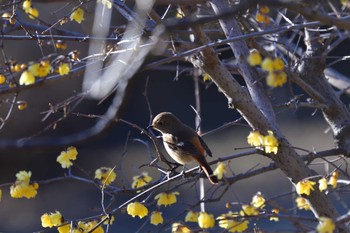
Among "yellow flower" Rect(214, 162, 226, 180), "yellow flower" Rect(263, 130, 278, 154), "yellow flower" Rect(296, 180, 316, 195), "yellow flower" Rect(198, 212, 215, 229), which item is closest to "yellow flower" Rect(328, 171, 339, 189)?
"yellow flower" Rect(296, 180, 316, 195)

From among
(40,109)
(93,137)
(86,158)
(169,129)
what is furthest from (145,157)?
(93,137)

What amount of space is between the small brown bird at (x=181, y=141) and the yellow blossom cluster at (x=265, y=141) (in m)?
0.91

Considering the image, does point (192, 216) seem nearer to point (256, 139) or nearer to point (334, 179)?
point (256, 139)

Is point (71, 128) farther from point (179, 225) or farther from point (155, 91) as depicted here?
point (179, 225)

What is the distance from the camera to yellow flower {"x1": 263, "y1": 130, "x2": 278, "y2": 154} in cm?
340

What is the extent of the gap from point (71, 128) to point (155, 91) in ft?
4.94

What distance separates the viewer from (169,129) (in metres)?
5.20

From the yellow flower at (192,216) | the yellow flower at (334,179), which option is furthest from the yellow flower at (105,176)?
the yellow flower at (334,179)

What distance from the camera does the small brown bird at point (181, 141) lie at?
15.4 ft

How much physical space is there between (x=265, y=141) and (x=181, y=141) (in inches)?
62.4

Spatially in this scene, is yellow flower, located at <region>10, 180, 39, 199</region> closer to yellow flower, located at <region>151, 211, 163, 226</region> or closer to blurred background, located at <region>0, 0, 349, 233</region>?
yellow flower, located at <region>151, 211, 163, 226</region>

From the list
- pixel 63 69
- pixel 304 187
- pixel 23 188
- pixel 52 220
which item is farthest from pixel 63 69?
pixel 304 187

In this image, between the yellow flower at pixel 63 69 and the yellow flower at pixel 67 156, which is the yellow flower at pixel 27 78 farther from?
the yellow flower at pixel 67 156

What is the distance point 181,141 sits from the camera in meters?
4.97
